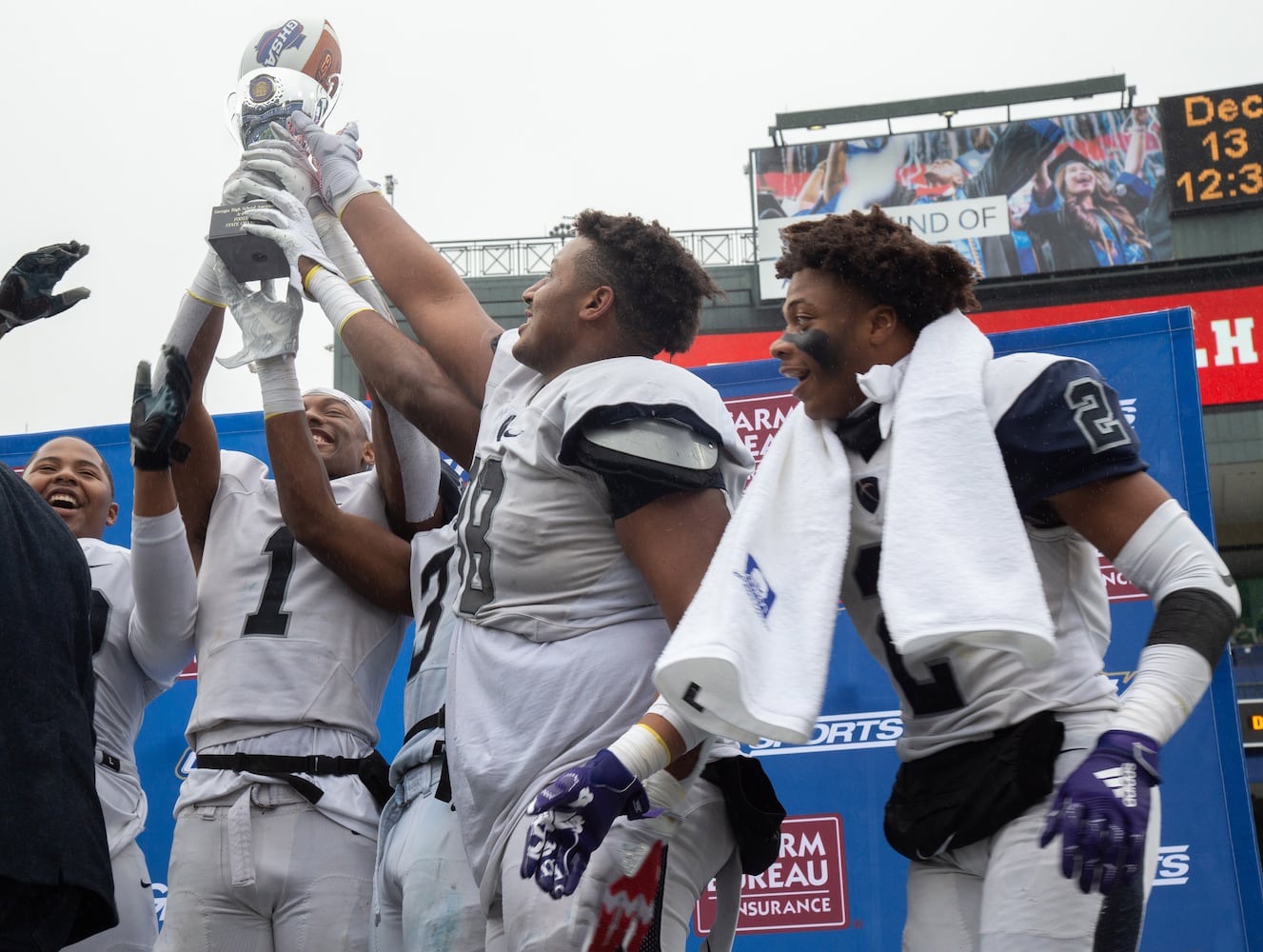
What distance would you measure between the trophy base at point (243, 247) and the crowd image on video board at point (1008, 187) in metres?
15.7

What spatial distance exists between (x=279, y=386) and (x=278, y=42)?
0.97 meters

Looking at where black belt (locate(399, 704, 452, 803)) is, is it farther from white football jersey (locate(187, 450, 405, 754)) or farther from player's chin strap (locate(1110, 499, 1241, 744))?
player's chin strap (locate(1110, 499, 1241, 744))

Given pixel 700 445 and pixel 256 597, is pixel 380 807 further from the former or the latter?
pixel 700 445

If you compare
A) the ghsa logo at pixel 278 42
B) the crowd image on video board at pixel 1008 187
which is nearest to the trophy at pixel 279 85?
the ghsa logo at pixel 278 42

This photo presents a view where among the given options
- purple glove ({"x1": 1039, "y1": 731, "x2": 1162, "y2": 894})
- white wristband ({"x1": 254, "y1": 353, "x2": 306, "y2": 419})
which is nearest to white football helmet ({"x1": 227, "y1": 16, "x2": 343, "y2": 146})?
white wristband ({"x1": 254, "y1": 353, "x2": 306, "y2": 419})

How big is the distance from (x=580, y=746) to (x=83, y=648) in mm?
1004

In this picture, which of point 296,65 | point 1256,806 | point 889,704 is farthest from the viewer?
point 1256,806

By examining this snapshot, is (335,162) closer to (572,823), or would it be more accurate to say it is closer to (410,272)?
(410,272)

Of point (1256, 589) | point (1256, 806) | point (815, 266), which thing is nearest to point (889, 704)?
point (815, 266)

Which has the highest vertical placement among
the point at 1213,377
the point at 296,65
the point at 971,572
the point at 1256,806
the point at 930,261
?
the point at 296,65

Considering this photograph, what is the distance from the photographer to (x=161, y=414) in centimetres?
322

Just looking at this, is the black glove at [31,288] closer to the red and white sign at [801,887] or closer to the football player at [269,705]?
the football player at [269,705]

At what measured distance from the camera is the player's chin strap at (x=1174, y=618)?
1.87m

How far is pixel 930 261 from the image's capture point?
2336 mm
